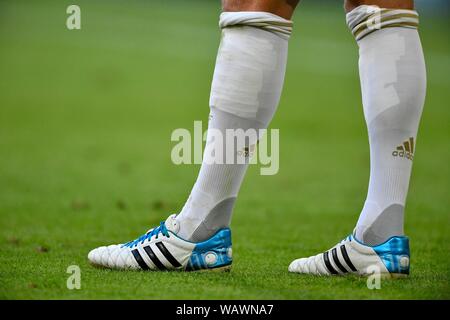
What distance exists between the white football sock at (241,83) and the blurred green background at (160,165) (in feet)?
0.86

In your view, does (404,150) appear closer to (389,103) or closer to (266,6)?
(389,103)

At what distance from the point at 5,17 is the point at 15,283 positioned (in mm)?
14896

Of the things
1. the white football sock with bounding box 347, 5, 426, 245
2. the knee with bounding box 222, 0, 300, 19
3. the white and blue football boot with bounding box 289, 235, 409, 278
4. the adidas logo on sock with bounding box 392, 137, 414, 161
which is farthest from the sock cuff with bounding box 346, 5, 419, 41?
the white and blue football boot with bounding box 289, 235, 409, 278

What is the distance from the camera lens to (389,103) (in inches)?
92.7

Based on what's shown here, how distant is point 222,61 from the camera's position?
2391 mm

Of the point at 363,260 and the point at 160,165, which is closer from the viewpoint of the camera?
the point at 363,260

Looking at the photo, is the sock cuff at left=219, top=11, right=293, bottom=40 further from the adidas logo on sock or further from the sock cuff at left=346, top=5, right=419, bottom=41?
the adidas logo on sock

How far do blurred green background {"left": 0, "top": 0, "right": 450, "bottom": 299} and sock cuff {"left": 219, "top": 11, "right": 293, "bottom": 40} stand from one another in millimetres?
687

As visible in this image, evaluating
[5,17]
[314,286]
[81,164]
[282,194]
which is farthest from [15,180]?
[5,17]

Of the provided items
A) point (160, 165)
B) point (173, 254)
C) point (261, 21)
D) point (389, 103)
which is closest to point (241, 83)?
point (261, 21)

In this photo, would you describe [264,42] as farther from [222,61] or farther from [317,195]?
[317,195]

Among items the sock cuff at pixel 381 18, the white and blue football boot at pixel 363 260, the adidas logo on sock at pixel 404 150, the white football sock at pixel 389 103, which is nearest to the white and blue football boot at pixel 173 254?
the white and blue football boot at pixel 363 260

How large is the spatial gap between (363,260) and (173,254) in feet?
1.76

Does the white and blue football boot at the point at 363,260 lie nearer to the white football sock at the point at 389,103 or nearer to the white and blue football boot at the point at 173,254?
the white football sock at the point at 389,103
